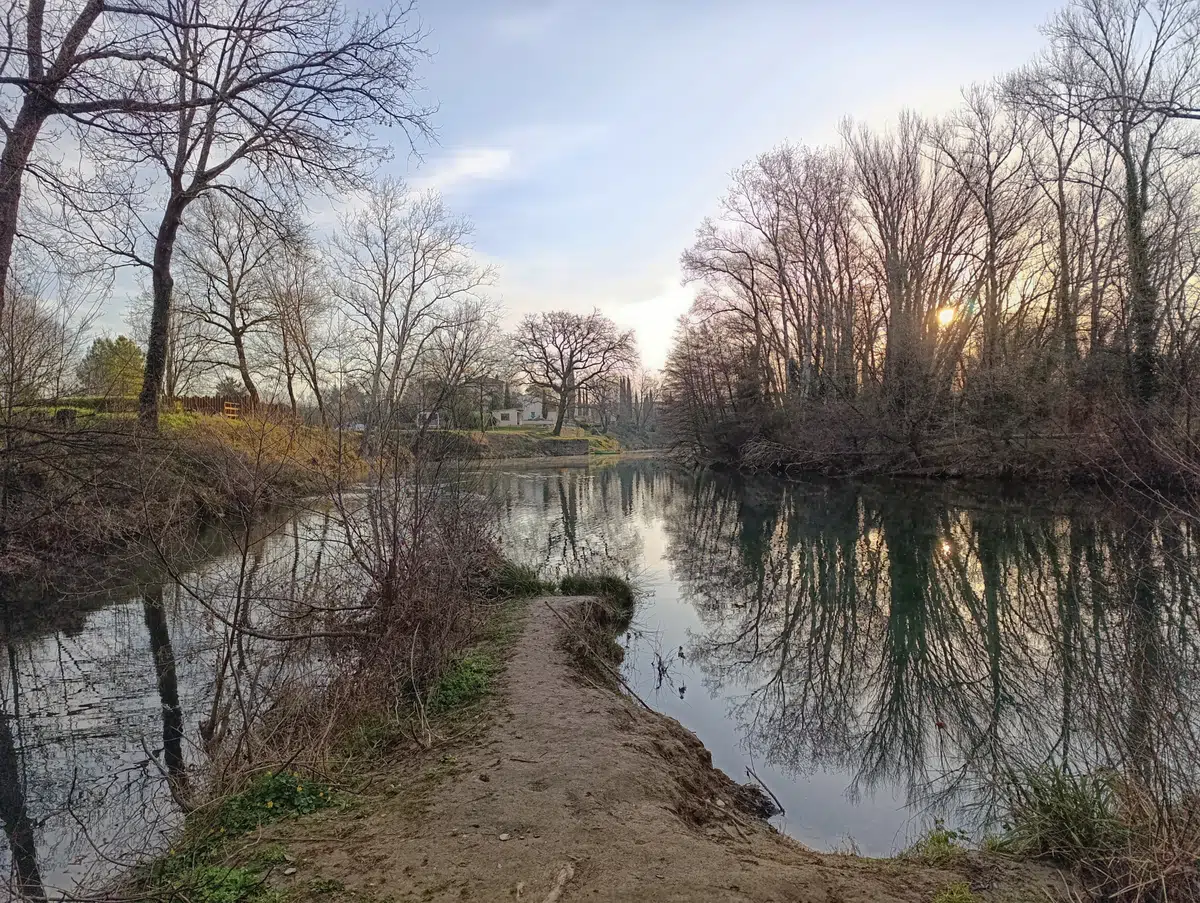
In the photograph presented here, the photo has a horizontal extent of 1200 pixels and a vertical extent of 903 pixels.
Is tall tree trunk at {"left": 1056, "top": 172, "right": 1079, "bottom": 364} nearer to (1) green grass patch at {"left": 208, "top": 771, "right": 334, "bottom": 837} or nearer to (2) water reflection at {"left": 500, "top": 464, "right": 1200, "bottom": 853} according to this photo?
(2) water reflection at {"left": 500, "top": 464, "right": 1200, "bottom": 853}

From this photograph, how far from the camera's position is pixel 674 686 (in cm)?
809

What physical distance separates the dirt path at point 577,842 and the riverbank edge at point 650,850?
0.05ft

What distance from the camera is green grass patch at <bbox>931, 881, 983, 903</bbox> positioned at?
312 cm

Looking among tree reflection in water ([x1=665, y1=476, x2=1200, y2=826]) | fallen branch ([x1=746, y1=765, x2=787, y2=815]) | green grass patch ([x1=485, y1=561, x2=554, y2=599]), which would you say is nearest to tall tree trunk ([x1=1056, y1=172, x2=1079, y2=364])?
tree reflection in water ([x1=665, y1=476, x2=1200, y2=826])

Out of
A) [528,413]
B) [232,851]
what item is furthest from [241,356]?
[528,413]

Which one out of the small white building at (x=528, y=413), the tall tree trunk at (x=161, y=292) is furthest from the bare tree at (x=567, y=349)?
the tall tree trunk at (x=161, y=292)

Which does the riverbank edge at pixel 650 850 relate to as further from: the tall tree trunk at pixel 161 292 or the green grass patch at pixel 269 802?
the tall tree trunk at pixel 161 292

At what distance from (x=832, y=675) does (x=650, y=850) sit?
518cm

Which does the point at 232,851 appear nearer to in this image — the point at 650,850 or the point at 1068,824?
the point at 650,850

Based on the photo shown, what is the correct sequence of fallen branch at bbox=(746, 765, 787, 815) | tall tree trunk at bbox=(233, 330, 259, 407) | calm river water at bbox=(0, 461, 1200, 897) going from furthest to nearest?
tall tree trunk at bbox=(233, 330, 259, 407), fallen branch at bbox=(746, 765, 787, 815), calm river water at bbox=(0, 461, 1200, 897)

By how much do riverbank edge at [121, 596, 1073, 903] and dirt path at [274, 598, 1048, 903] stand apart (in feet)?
0.05

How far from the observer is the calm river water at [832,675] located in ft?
15.8

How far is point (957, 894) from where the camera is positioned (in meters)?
3.17

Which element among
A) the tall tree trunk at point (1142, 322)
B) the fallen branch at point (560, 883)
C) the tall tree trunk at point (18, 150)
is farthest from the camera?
the tall tree trunk at point (1142, 322)
